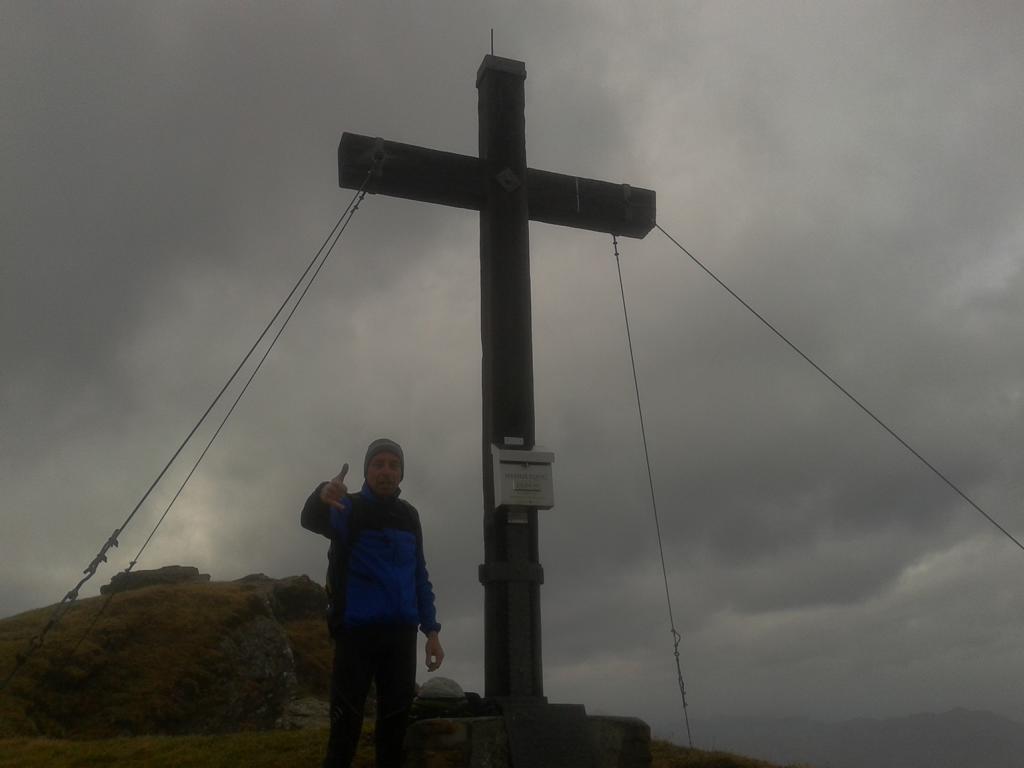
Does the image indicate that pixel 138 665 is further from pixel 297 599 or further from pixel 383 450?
pixel 383 450

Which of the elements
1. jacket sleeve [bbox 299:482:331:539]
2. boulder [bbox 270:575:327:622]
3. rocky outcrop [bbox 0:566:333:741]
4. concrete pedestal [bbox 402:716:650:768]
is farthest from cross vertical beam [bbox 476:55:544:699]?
boulder [bbox 270:575:327:622]

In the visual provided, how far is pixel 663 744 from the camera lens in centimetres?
810

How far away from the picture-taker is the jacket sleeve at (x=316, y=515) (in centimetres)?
476

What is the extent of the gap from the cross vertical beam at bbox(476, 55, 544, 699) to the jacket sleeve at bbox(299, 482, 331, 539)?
4.94 ft

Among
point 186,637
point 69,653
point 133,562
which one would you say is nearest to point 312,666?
point 186,637

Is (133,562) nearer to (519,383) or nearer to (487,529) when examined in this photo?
(487,529)

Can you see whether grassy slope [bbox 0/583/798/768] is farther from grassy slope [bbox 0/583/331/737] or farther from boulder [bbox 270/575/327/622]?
boulder [bbox 270/575/327/622]

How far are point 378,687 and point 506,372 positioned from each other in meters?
2.51

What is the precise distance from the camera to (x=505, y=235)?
22.4 ft

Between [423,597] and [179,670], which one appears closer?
[423,597]

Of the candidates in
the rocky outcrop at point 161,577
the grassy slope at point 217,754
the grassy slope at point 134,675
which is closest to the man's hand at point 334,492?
the grassy slope at point 217,754

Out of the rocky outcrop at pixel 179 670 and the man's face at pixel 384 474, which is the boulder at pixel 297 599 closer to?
the rocky outcrop at pixel 179 670

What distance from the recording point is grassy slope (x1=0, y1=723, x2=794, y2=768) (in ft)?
23.0

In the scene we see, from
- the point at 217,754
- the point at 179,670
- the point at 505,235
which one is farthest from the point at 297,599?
the point at 505,235
